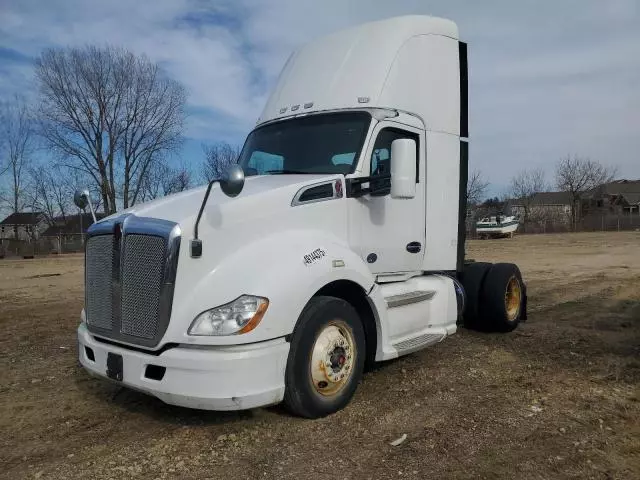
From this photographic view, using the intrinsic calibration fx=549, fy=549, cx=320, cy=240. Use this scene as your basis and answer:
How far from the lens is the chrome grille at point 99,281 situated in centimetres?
433

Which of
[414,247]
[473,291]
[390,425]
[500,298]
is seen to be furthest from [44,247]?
[390,425]

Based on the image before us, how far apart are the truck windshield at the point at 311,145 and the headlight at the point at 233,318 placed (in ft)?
5.76

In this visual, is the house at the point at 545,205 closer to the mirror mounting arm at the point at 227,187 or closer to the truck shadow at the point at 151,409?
the truck shadow at the point at 151,409

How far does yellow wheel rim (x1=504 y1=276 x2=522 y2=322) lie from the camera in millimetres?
7620

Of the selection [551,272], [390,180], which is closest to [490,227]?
[551,272]

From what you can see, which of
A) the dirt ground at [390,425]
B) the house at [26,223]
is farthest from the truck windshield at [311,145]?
the house at [26,223]

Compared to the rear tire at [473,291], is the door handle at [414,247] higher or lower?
higher

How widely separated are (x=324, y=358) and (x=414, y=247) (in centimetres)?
199

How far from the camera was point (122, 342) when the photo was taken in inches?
165

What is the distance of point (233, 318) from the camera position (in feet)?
12.7

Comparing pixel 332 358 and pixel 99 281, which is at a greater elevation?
pixel 99 281

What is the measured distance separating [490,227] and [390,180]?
41155mm

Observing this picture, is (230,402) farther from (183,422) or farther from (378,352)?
(378,352)

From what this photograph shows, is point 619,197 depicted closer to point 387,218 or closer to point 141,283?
point 387,218
